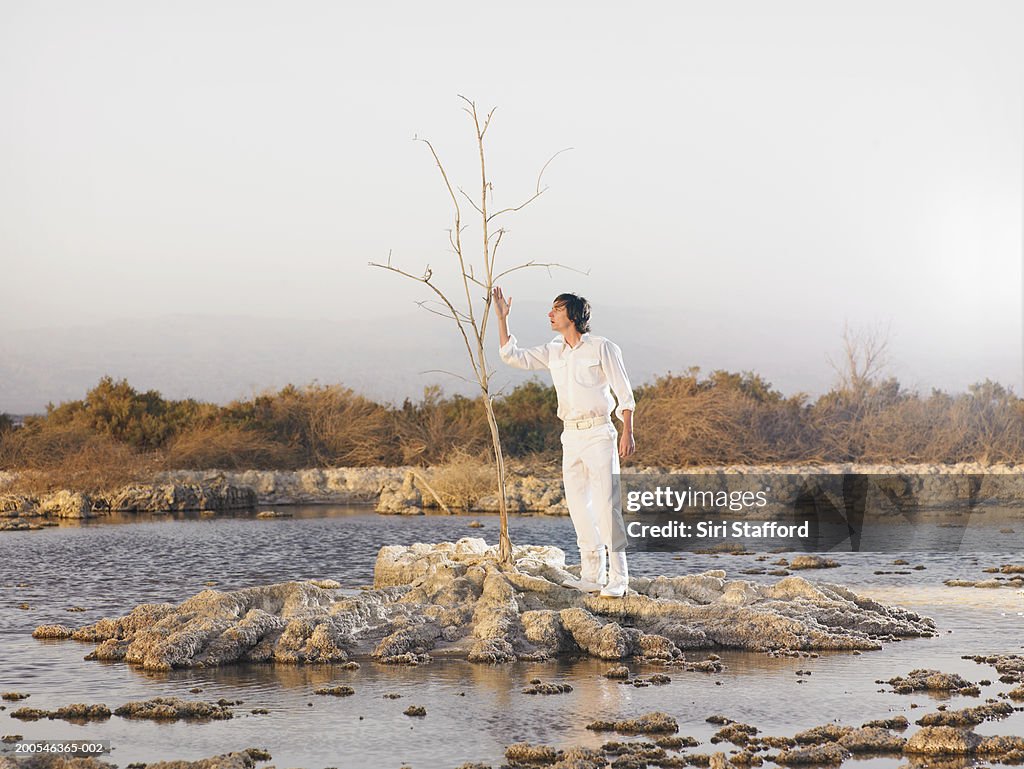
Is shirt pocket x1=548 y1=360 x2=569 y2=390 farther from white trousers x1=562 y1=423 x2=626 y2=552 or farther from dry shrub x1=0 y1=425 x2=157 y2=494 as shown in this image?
dry shrub x1=0 y1=425 x2=157 y2=494

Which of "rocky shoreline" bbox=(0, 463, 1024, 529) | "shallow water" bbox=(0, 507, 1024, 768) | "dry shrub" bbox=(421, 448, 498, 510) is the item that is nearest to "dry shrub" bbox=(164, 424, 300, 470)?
"rocky shoreline" bbox=(0, 463, 1024, 529)

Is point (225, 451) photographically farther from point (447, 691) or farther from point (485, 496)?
point (447, 691)

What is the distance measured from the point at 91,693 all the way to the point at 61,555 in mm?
9698

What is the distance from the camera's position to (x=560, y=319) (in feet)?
31.6

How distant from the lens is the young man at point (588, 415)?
9.48 meters

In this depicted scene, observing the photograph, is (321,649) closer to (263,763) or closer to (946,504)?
(263,763)

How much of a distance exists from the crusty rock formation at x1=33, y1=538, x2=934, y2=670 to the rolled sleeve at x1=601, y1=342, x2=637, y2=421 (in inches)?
58.6

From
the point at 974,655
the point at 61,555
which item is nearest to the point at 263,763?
the point at 974,655

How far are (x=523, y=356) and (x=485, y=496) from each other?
55.7 feet

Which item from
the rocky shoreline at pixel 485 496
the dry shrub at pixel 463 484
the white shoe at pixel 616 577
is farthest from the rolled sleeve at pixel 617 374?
the dry shrub at pixel 463 484

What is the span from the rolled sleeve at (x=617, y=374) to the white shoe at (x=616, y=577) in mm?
1090

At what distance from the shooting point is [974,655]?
27.8 feet

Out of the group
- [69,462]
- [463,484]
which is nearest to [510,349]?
[463,484]

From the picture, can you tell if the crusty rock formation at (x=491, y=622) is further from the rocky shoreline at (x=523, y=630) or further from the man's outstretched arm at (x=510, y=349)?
the man's outstretched arm at (x=510, y=349)
